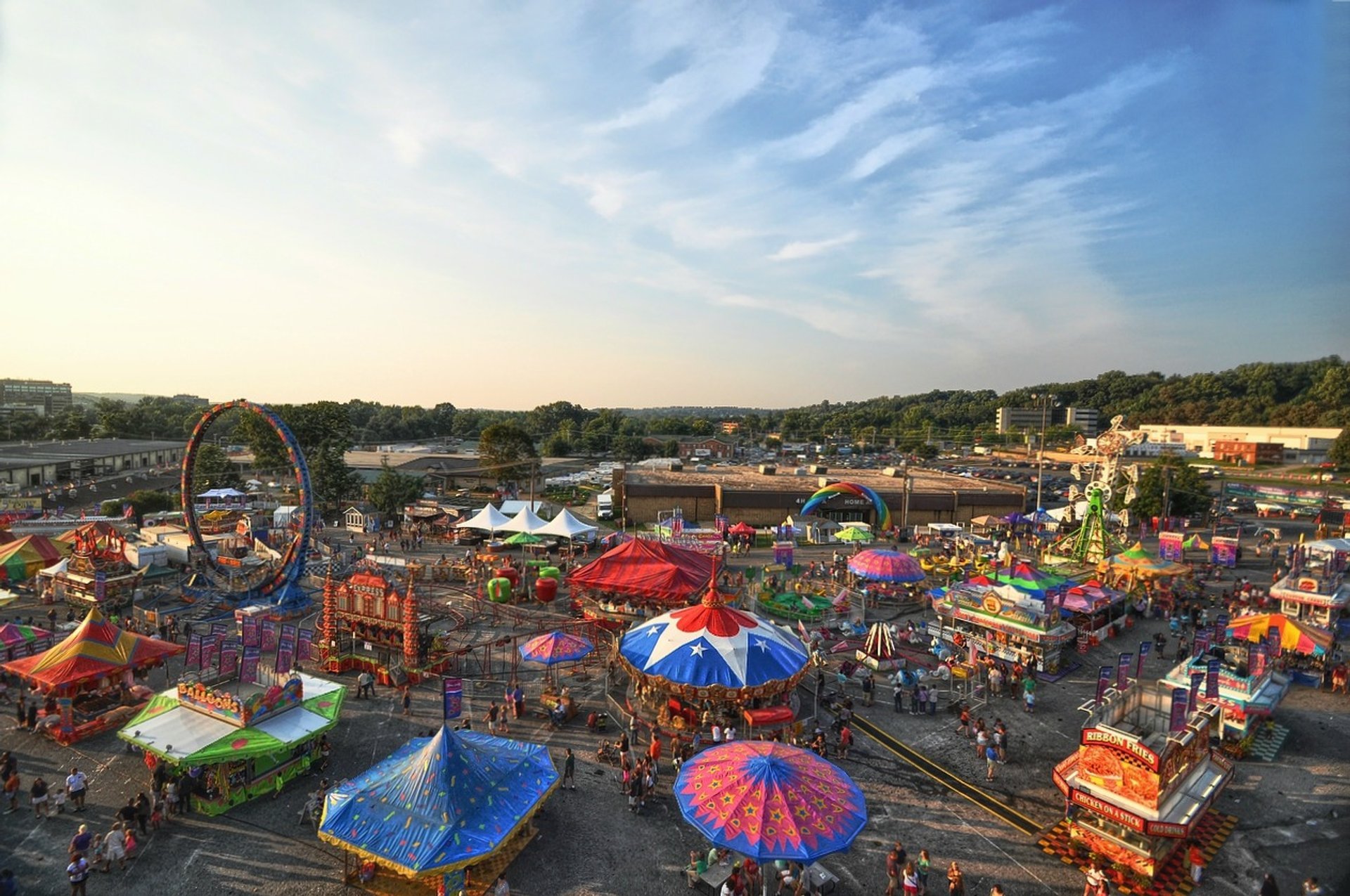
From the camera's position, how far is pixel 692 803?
1220 cm

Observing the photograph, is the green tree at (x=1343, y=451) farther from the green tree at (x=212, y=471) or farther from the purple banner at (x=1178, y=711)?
the green tree at (x=212, y=471)

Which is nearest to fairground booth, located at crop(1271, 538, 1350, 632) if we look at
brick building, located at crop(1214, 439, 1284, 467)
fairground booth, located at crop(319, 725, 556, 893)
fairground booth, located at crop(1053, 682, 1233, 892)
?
fairground booth, located at crop(1053, 682, 1233, 892)

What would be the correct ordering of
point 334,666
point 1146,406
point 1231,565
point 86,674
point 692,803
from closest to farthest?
point 692,803
point 86,674
point 334,666
point 1231,565
point 1146,406

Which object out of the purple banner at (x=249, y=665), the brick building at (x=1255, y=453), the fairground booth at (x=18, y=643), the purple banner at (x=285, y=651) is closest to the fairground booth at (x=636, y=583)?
the purple banner at (x=285, y=651)

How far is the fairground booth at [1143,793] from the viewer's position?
41.6ft

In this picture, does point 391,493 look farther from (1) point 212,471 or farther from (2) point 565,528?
(1) point 212,471

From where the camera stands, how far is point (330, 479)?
171ft

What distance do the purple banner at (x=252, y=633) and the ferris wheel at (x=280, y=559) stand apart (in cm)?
941

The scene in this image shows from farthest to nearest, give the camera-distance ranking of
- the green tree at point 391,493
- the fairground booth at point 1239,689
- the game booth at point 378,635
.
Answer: the green tree at point 391,493, the game booth at point 378,635, the fairground booth at point 1239,689

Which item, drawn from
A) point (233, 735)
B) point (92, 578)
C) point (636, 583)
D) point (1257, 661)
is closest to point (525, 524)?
point (636, 583)

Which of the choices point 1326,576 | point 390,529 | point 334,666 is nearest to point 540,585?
point 334,666

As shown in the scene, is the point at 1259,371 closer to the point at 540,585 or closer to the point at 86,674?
the point at 540,585

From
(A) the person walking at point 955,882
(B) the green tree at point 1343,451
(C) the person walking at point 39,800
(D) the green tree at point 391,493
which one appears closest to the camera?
(A) the person walking at point 955,882

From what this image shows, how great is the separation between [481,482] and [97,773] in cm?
5285
